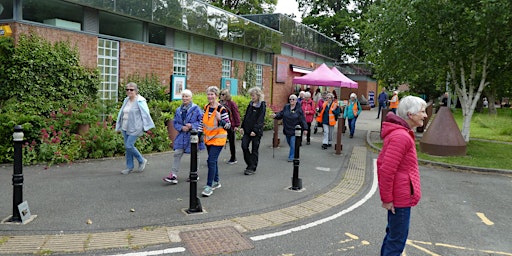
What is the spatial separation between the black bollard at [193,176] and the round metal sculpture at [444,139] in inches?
325

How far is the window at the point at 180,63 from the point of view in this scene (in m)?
13.9

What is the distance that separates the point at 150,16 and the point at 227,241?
30.2 ft

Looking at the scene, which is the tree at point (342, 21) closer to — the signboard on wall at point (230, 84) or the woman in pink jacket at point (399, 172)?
the signboard on wall at point (230, 84)

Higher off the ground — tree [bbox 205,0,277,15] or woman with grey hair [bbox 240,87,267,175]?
tree [bbox 205,0,277,15]

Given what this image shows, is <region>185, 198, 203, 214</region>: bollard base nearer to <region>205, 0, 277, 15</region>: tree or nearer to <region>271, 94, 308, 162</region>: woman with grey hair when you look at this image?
<region>271, 94, 308, 162</region>: woman with grey hair

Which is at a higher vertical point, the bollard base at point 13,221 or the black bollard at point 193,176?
the black bollard at point 193,176

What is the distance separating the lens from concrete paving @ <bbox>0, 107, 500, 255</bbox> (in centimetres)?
463

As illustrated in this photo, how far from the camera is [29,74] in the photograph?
8656mm

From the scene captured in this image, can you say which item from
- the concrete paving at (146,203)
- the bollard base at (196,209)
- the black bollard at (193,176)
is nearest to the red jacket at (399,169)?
the concrete paving at (146,203)

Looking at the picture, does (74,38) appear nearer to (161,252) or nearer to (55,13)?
(55,13)

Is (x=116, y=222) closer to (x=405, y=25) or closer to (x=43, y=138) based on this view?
(x=43, y=138)

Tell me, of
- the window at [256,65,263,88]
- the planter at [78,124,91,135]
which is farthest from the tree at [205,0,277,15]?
the planter at [78,124,91,135]

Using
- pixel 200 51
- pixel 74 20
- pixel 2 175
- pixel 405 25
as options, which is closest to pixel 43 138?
pixel 2 175

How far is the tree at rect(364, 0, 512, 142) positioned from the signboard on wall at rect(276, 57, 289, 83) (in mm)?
7861
